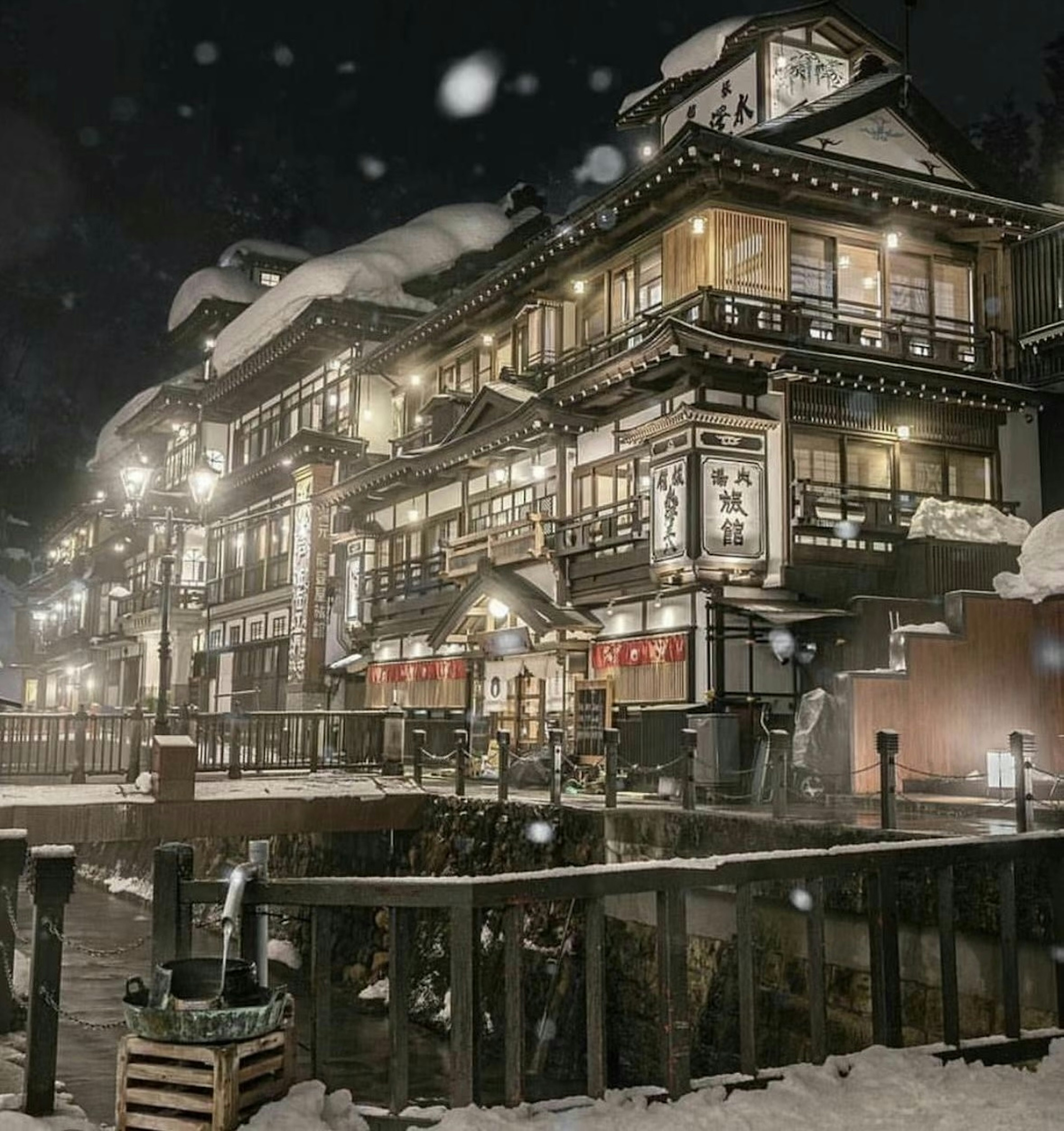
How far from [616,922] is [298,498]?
25.5m

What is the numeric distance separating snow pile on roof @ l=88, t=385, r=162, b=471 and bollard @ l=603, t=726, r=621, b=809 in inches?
1616

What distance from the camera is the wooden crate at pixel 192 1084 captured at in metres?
5.20

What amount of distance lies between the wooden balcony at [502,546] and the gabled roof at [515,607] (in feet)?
1.66

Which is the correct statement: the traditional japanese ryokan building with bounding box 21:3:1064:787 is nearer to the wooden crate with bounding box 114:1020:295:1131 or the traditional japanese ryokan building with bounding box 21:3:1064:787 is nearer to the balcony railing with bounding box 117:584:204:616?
the balcony railing with bounding box 117:584:204:616

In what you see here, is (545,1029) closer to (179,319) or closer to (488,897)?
(488,897)

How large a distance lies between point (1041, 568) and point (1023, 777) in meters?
8.40

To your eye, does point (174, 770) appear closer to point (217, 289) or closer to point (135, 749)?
point (135, 749)

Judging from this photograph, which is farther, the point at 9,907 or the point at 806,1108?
the point at 9,907

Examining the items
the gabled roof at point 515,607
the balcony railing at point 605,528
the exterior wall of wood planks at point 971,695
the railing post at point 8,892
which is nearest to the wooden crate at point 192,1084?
the railing post at point 8,892

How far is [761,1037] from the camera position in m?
12.4

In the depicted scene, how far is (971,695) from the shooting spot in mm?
18453

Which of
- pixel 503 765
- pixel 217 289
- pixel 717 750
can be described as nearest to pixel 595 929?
pixel 717 750

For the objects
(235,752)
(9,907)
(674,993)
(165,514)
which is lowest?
(9,907)

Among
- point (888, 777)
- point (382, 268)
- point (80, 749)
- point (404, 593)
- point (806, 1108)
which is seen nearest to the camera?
point (806, 1108)
